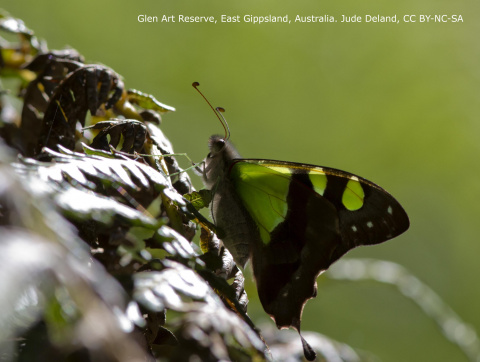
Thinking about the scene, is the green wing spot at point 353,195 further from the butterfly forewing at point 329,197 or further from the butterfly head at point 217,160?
the butterfly head at point 217,160

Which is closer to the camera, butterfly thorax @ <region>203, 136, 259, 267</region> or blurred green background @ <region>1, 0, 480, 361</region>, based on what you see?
butterfly thorax @ <region>203, 136, 259, 267</region>

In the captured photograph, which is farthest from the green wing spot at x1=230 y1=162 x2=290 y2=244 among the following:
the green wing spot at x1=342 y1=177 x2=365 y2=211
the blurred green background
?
the blurred green background

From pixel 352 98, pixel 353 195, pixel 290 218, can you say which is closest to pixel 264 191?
pixel 290 218

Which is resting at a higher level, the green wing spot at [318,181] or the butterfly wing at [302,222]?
the green wing spot at [318,181]

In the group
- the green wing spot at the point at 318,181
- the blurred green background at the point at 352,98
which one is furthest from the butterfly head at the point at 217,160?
the blurred green background at the point at 352,98

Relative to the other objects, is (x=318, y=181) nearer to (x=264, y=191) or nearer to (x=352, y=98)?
(x=264, y=191)

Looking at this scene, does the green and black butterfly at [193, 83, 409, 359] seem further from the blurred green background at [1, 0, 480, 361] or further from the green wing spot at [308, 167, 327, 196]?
the blurred green background at [1, 0, 480, 361]

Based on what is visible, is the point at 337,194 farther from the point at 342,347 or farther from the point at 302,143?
the point at 302,143

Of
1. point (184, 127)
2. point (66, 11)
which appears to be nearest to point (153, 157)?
point (184, 127)
